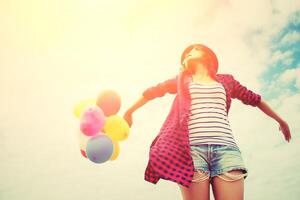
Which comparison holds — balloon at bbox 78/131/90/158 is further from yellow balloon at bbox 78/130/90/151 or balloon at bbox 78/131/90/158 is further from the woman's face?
the woman's face

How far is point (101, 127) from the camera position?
64.7 inches

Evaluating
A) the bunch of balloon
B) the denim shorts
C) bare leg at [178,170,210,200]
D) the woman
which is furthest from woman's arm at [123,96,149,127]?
bare leg at [178,170,210,200]

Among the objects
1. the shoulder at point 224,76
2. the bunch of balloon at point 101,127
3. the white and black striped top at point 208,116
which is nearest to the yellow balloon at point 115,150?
the bunch of balloon at point 101,127

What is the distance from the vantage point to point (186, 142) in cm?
150

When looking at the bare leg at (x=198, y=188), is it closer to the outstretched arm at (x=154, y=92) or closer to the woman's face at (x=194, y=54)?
the outstretched arm at (x=154, y=92)

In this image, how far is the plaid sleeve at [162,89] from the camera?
1.79 meters

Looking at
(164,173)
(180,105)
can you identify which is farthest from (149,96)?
(164,173)

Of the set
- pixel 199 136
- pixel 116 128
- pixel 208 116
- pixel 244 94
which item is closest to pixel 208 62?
pixel 244 94

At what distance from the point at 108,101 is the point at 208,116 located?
49 centimetres

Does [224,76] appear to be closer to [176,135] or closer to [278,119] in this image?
[278,119]

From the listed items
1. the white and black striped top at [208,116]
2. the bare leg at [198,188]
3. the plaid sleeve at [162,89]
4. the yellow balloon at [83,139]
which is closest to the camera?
the bare leg at [198,188]

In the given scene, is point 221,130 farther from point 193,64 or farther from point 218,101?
point 193,64

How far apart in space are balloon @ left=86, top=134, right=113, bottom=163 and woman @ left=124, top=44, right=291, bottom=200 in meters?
0.22

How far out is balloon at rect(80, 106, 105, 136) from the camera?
5.19 feet
